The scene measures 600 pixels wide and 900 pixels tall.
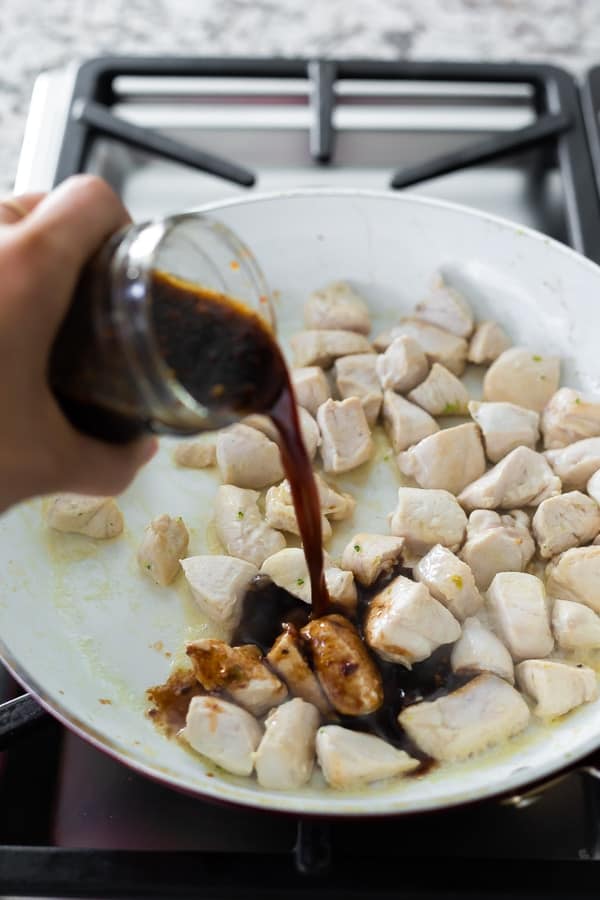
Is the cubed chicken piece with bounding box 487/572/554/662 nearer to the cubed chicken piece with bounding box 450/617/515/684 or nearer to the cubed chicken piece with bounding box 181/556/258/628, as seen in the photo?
the cubed chicken piece with bounding box 450/617/515/684

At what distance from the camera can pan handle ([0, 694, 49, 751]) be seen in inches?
41.8

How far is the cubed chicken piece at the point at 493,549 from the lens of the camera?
4.02ft

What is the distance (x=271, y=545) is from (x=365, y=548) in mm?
125


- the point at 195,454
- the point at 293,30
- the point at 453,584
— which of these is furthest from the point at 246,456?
the point at 293,30

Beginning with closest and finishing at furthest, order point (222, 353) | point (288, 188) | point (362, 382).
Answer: point (222, 353) < point (362, 382) < point (288, 188)

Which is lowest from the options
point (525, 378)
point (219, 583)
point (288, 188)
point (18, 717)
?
point (18, 717)

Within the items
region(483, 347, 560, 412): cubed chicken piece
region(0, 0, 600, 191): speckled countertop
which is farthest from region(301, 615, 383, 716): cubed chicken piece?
region(0, 0, 600, 191): speckled countertop

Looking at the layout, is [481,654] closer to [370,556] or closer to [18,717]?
[370,556]

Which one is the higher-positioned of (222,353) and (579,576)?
(222,353)

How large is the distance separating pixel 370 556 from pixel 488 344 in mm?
414

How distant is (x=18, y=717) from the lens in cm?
107

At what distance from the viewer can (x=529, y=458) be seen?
131cm

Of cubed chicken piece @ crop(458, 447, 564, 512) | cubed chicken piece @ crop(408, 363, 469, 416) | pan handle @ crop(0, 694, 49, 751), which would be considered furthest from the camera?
cubed chicken piece @ crop(408, 363, 469, 416)

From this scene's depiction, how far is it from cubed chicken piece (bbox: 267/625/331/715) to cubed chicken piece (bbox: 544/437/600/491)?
18.0 inches
